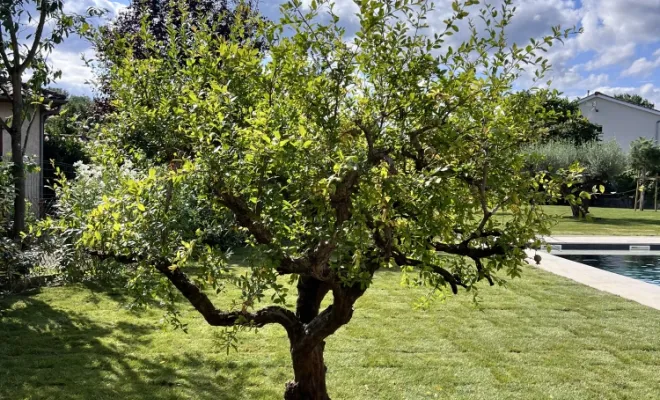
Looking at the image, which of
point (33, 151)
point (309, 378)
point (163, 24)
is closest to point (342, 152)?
point (309, 378)

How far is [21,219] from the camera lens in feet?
25.0

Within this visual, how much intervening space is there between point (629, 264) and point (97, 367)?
12.9 m

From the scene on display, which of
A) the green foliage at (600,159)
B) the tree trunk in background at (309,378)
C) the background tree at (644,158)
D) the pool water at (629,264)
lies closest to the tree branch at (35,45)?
the tree trunk in background at (309,378)

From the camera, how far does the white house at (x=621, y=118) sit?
40.9 m

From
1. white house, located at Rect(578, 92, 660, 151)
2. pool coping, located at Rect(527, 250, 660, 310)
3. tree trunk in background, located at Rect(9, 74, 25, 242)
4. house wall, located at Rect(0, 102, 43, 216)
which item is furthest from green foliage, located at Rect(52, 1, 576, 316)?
white house, located at Rect(578, 92, 660, 151)


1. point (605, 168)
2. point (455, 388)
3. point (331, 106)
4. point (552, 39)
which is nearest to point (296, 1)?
point (331, 106)

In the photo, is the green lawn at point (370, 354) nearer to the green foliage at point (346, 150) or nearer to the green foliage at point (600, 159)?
the green foliage at point (346, 150)

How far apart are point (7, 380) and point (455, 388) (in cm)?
391

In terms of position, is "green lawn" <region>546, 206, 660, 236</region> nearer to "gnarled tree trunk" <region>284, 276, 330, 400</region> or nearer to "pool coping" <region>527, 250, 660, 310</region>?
"pool coping" <region>527, 250, 660, 310</region>

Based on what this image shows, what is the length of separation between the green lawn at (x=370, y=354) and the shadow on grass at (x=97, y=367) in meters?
0.01

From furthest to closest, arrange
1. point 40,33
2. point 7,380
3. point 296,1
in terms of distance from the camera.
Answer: point 40,33
point 7,380
point 296,1

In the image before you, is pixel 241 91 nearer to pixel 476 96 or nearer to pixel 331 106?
pixel 331 106

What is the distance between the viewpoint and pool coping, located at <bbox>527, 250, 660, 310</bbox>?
8750 mm

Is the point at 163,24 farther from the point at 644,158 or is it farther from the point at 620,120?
the point at 620,120
